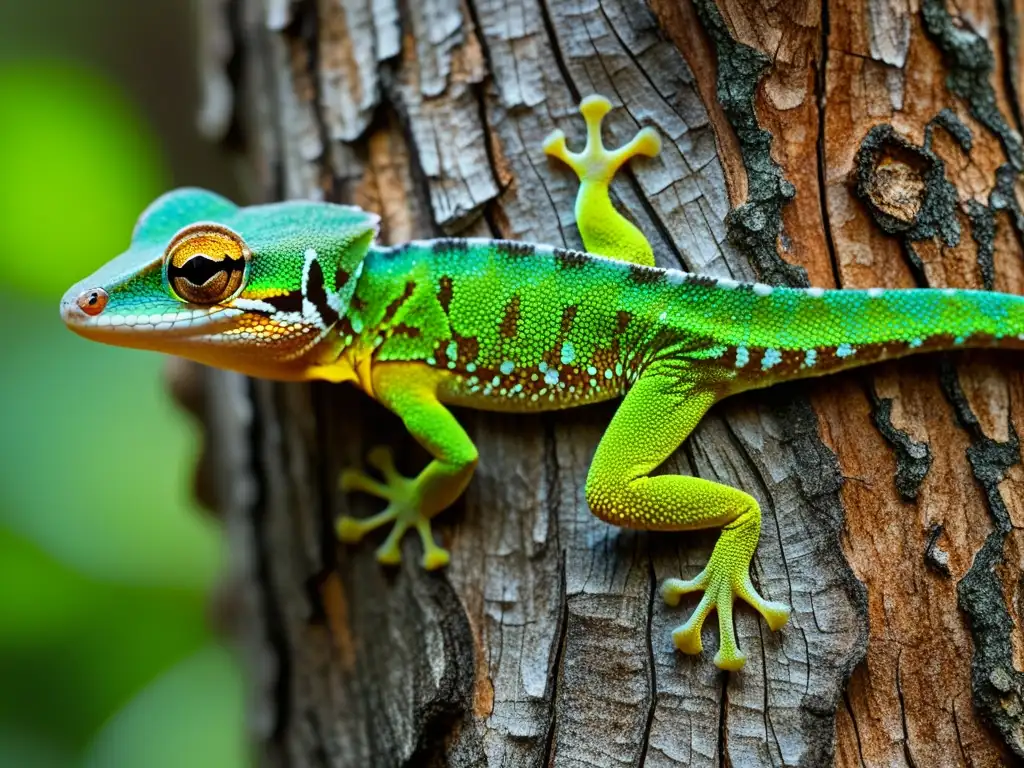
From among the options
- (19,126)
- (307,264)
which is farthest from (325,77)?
(19,126)

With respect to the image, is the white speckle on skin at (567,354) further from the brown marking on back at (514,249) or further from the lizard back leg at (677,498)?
the brown marking on back at (514,249)

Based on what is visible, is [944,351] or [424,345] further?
[424,345]

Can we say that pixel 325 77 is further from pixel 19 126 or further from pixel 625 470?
pixel 19 126

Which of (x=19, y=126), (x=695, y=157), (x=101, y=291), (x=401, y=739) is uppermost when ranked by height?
(x=19, y=126)

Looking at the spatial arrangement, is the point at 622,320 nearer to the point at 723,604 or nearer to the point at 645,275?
the point at 645,275

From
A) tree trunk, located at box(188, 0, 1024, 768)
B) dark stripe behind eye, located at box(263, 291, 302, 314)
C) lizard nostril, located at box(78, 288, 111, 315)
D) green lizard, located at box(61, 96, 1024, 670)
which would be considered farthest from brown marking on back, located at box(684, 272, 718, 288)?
lizard nostril, located at box(78, 288, 111, 315)

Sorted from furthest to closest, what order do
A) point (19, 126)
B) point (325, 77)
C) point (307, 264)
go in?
1. point (19, 126)
2. point (325, 77)
3. point (307, 264)

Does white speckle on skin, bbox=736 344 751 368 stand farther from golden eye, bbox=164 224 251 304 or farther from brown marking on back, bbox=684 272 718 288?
golden eye, bbox=164 224 251 304
